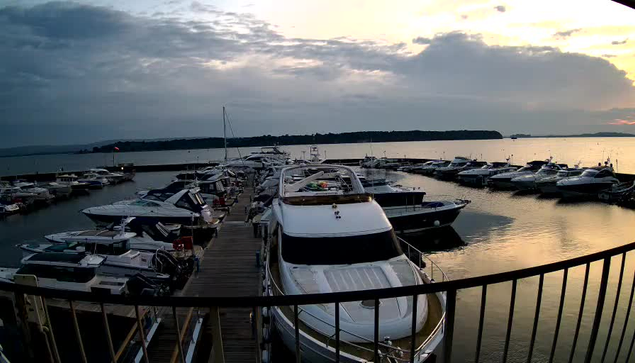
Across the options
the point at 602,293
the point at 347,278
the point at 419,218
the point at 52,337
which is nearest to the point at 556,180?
the point at 419,218

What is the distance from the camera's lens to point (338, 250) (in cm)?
802

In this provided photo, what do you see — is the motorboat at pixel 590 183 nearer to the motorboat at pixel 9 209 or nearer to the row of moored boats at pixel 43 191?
the motorboat at pixel 9 209

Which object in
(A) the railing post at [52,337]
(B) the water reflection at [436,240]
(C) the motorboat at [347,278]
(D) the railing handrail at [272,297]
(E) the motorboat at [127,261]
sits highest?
(D) the railing handrail at [272,297]

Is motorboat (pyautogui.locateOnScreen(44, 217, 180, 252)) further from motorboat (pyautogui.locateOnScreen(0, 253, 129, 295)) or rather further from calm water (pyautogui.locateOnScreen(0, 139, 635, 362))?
calm water (pyautogui.locateOnScreen(0, 139, 635, 362))

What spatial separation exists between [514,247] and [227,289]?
15874 mm

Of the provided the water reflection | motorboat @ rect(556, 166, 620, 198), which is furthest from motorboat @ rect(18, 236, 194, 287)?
motorboat @ rect(556, 166, 620, 198)

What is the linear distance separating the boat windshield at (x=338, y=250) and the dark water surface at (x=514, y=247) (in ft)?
15.1

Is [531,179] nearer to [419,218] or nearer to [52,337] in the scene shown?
→ [419,218]

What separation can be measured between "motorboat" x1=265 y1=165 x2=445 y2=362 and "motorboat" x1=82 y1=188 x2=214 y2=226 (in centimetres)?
1268

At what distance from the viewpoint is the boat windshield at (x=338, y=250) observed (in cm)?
796

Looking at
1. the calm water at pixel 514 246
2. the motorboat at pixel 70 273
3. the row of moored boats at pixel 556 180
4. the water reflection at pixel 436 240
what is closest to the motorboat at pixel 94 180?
the calm water at pixel 514 246

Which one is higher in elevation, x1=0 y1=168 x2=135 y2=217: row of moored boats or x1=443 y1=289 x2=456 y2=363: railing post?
x1=443 y1=289 x2=456 y2=363: railing post

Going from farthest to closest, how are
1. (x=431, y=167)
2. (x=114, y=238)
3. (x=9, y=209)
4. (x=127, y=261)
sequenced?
1. (x=431, y=167)
2. (x=9, y=209)
3. (x=114, y=238)
4. (x=127, y=261)

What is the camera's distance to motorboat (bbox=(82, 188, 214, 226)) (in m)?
20.8
